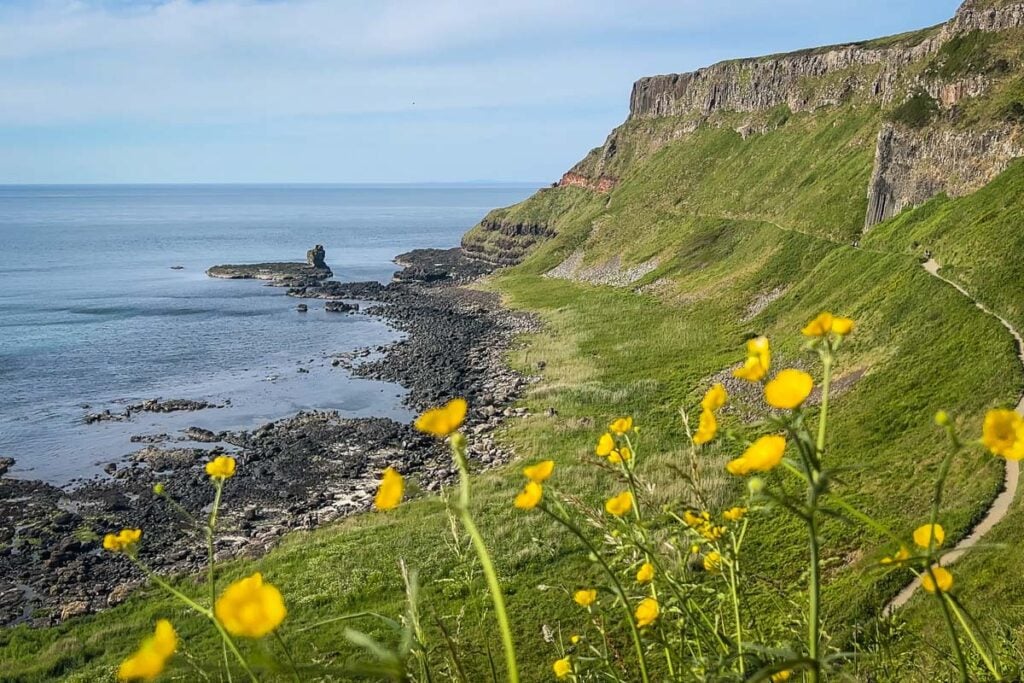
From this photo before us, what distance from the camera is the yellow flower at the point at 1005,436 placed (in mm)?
1957

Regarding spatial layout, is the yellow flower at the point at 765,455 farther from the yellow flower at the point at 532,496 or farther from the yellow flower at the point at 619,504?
the yellow flower at the point at 619,504

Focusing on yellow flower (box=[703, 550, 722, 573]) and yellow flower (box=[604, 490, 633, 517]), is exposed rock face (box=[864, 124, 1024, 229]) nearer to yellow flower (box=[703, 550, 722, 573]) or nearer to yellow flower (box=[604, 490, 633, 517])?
yellow flower (box=[703, 550, 722, 573])

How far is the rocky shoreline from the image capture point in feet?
80.2

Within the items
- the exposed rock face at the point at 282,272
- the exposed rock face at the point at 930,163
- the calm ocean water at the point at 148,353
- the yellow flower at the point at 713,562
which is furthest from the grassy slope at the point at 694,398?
the exposed rock face at the point at 282,272

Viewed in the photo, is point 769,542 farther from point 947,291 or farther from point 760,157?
point 760,157

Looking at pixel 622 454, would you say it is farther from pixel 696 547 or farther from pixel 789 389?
pixel 789 389

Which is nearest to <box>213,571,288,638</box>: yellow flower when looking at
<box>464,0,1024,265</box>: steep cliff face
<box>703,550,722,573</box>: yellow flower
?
<box>703,550,722,573</box>: yellow flower

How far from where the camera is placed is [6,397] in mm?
46062

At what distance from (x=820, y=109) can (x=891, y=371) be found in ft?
175

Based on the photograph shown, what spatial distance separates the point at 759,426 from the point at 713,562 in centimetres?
1983

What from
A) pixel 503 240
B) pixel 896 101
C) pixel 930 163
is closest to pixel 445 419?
pixel 930 163

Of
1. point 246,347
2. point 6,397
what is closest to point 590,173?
point 246,347

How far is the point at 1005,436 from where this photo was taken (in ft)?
6.48

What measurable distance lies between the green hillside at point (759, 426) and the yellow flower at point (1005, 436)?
36 cm
